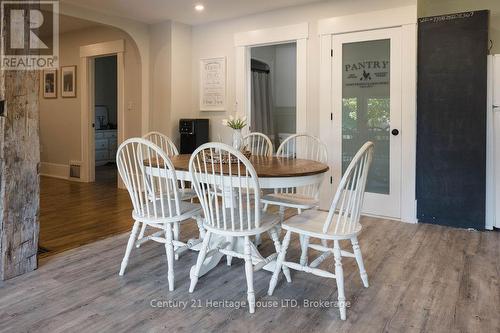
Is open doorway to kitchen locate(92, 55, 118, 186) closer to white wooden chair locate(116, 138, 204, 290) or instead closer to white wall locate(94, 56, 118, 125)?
white wall locate(94, 56, 118, 125)

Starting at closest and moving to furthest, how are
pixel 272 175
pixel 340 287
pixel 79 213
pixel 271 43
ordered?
pixel 340 287 → pixel 272 175 → pixel 79 213 → pixel 271 43

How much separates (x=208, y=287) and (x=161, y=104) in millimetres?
3453

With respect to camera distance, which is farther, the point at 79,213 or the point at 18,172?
the point at 79,213

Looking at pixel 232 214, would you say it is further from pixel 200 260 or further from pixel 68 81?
pixel 68 81

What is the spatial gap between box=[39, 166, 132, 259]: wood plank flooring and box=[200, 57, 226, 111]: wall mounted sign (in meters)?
1.67

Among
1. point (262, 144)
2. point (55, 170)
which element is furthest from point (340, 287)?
point (55, 170)

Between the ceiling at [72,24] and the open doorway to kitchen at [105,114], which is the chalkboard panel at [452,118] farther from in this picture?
the open doorway to kitchen at [105,114]

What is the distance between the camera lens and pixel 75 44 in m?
6.17

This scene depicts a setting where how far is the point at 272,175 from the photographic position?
2.19 m

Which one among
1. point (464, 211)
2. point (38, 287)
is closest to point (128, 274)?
point (38, 287)

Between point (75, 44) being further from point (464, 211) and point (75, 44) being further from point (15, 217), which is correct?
point (464, 211)

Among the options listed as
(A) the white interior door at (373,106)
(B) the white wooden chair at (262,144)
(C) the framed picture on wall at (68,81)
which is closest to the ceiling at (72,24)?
(C) the framed picture on wall at (68,81)

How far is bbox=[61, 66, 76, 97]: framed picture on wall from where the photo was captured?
632 cm

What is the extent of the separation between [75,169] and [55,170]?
589 mm
